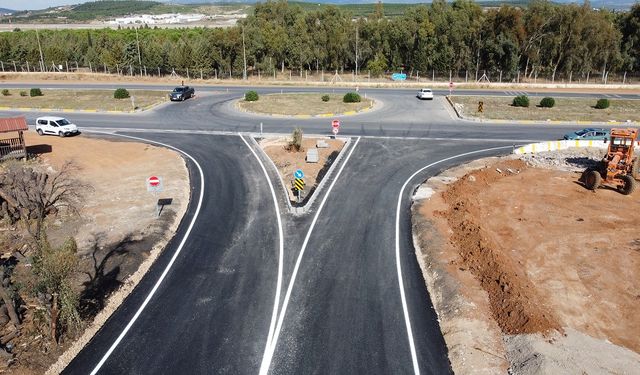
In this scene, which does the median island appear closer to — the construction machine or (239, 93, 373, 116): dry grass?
(239, 93, 373, 116): dry grass

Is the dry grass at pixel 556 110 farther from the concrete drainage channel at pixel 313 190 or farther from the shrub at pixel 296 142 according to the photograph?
the shrub at pixel 296 142

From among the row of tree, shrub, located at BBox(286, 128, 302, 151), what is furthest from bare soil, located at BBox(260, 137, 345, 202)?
the row of tree

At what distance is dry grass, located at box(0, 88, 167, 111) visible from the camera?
58.6 metres

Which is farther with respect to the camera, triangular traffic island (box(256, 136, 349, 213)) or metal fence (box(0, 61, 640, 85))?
metal fence (box(0, 61, 640, 85))

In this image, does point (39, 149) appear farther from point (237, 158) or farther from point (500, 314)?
point (500, 314)

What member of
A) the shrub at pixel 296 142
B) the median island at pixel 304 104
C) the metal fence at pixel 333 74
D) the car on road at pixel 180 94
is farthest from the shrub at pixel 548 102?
the car on road at pixel 180 94

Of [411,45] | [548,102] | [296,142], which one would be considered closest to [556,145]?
[548,102]

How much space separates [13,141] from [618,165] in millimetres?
42934

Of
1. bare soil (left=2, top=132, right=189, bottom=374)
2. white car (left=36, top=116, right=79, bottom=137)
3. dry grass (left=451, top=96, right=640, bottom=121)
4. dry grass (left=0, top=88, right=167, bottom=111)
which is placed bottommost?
bare soil (left=2, top=132, right=189, bottom=374)

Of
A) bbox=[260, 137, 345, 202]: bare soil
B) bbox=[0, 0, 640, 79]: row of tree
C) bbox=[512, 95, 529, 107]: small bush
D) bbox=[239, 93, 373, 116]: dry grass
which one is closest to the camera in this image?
bbox=[260, 137, 345, 202]: bare soil

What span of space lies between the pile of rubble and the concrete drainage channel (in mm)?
13834

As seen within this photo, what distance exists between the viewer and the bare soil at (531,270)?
1563 cm

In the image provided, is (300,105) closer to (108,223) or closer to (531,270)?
(108,223)

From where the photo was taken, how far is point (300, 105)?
191ft
